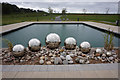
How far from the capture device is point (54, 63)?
10.7 feet

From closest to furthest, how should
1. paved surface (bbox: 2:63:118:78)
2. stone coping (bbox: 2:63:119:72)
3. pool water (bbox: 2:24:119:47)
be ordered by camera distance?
paved surface (bbox: 2:63:118:78)
stone coping (bbox: 2:63:119:72)
pool water (bbox: 2:24:119:47)

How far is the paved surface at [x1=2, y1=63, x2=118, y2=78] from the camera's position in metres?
2.56

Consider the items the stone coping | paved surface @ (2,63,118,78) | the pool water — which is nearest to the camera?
paved surface @ (2,63,118,78)

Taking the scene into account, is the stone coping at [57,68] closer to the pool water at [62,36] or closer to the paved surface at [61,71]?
the paved surface at [61,71]

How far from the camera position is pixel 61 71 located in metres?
2.76

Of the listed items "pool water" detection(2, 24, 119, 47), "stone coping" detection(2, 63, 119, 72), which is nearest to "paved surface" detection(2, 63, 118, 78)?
"stone coping" detection(2, 63, 119, 72)

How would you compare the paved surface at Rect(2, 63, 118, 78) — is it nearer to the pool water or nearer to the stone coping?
the stone coping

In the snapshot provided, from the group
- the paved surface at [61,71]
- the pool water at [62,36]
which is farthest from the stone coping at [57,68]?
the pool water at [62,36]

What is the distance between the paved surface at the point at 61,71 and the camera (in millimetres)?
2562

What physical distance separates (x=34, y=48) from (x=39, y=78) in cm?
101

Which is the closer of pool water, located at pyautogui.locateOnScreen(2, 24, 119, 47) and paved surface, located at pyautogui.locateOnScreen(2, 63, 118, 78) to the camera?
paved surface, located at pyautogui.locateOnScreen(2, 63, 118, 78)

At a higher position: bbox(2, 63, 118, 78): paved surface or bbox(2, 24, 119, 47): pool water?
bbox(2, 24, 119, 47): pool water

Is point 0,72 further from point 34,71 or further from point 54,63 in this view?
point 54,63

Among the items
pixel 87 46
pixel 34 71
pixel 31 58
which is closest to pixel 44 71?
pixel 34 71
